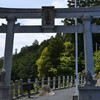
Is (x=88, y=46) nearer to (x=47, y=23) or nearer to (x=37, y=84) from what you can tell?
(x=47, y=23)

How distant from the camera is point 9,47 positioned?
11.5m

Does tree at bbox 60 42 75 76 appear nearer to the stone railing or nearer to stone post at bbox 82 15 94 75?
the stone railing

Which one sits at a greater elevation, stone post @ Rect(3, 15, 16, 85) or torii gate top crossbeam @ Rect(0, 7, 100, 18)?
torii gate top crossbeam @ Rect(0, 7, 100, 18)

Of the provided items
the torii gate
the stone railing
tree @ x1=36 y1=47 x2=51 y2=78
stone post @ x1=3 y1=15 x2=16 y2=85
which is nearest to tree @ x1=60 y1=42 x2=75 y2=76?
tree @ x1=36 y1=47 x2=51 y2=78

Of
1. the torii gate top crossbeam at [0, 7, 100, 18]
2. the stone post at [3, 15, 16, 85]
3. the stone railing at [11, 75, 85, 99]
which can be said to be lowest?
the stone railing at [11, 75, 85, 99]

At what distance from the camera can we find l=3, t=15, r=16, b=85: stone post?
36.9 ft

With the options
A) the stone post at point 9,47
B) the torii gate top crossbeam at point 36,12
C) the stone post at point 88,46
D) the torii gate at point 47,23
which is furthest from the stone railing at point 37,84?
the stone post at point 88,46

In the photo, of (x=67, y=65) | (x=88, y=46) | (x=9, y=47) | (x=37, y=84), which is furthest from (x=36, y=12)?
(x=67, y=65)

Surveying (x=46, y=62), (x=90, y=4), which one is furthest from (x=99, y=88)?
(x=90, y=4)

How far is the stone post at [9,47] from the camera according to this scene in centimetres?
1124

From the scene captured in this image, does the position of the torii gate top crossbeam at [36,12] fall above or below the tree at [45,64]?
above

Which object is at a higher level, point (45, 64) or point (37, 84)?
point (45, 64)

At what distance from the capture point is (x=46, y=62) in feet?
104

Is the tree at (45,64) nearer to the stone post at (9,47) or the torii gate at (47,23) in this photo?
the torii gate at (47,23)
